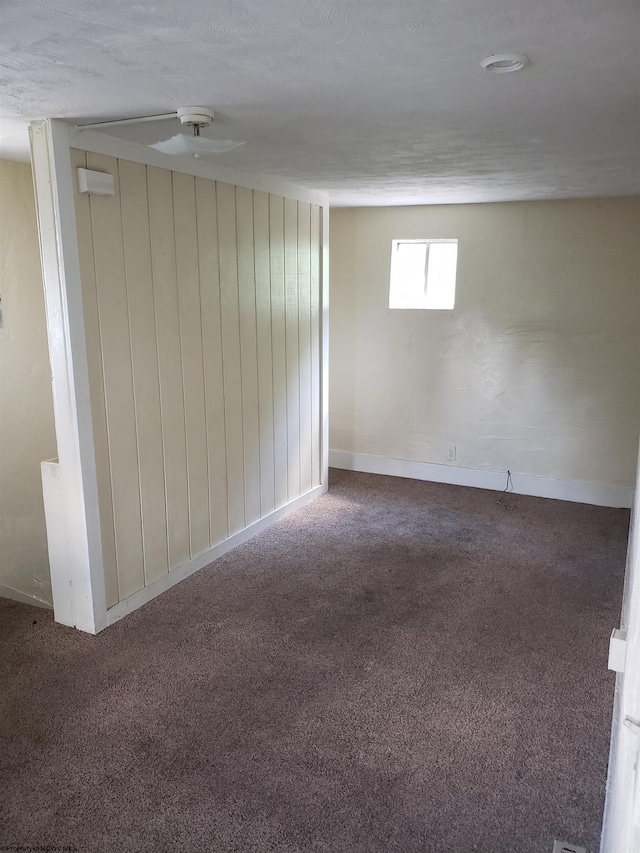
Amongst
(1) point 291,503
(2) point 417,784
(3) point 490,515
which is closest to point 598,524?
(3) point 490,515

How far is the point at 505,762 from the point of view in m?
2.15

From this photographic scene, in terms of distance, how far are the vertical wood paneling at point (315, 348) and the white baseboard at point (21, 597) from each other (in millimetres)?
2126

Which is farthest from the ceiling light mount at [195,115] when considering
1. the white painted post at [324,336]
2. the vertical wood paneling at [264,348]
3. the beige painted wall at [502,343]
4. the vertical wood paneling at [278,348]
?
the beige painted wall at [502,343]

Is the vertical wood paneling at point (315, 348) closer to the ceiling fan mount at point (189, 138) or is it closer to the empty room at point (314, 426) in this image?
the empty room at point (314, 426)

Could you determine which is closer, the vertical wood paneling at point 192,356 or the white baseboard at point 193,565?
the white baseboard at point 193,565

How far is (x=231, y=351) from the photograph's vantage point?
144 inches

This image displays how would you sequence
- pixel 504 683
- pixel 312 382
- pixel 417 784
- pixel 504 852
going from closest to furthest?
pixel 504 852 → pixel 417 784 → pixel 504 683 → pixel 312 382

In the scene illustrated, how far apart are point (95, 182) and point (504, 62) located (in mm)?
1720

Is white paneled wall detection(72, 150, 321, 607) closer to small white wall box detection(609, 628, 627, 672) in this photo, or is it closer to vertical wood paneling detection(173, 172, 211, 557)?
vertical wood paneling detection(173, 172, 211, 557)

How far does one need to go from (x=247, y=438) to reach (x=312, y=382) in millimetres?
905

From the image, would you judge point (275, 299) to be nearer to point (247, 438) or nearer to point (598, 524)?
point (247, 438)

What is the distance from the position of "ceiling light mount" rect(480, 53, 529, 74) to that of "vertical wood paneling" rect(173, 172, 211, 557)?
183 centimetres

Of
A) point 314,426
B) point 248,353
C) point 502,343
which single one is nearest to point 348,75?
point 248,353

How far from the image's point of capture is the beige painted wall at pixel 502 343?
4.51m
